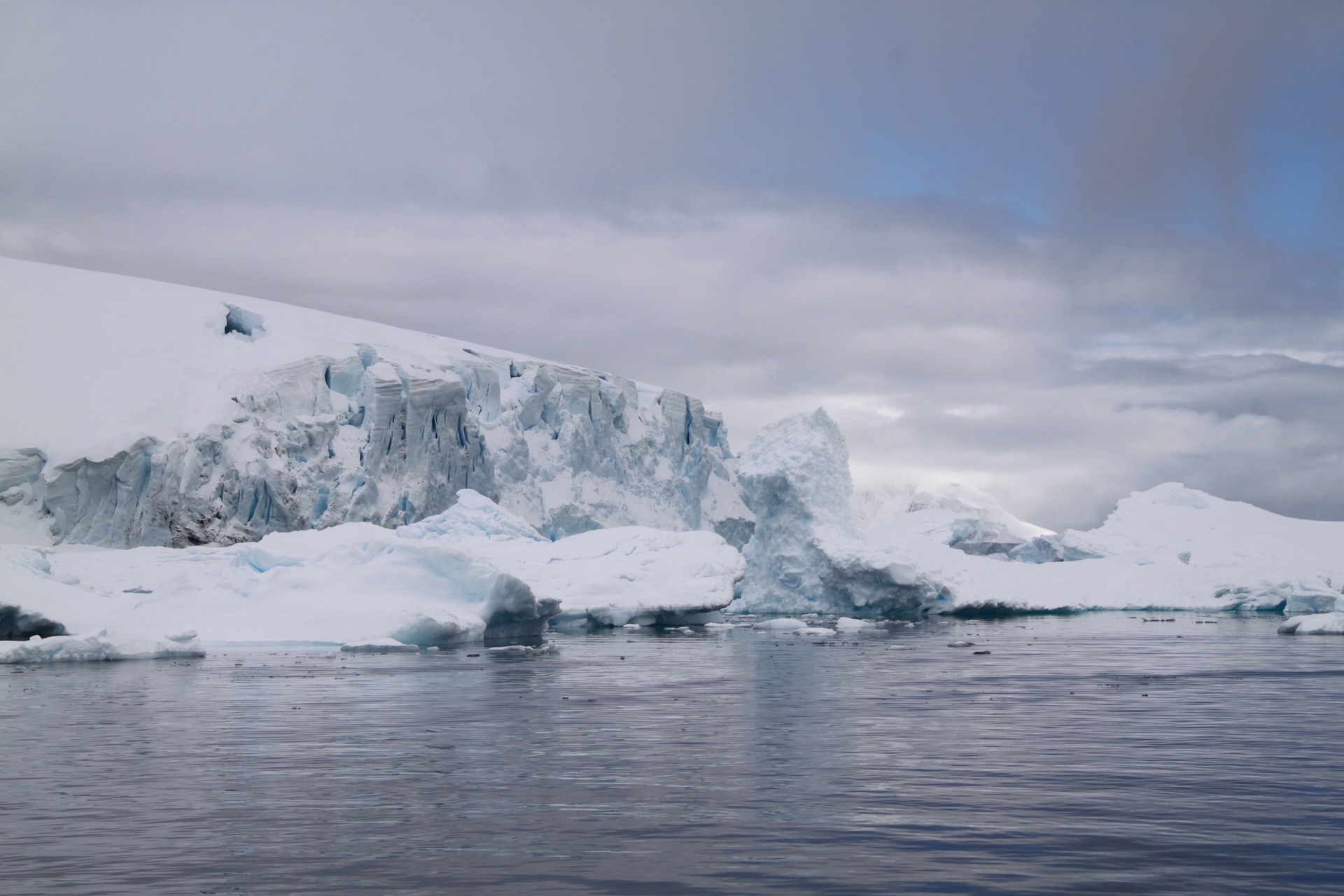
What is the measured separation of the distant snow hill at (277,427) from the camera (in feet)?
112

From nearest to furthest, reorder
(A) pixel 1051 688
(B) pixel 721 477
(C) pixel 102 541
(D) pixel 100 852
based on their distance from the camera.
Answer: (D) pixel 100 852
(A) pixel 1051 688
(C) pixel 102 541
(B) pixel 721 477

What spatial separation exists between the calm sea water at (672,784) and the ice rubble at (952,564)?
23.2m

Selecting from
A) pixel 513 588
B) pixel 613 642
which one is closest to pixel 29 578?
pixel 513 588

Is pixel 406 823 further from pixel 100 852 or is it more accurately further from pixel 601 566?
pixel 601 566

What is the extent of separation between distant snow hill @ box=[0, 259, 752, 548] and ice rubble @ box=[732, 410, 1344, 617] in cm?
1050

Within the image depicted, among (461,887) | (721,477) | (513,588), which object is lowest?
(461,887)

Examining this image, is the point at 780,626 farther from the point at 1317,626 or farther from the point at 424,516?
the point at 424,516

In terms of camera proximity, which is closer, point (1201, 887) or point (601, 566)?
point (1201, 887)

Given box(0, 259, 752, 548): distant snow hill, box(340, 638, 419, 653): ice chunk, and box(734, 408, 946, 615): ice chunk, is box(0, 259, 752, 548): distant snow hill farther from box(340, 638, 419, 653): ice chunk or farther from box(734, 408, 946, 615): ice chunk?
box(340, 638, 419, 653): ice chunk

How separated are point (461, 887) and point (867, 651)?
17809 millimetres

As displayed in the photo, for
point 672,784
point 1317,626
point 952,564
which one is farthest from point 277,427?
point 672,784

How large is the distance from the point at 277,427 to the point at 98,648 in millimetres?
19816

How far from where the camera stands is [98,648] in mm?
19203

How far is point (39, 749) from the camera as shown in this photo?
9609 millimetres
